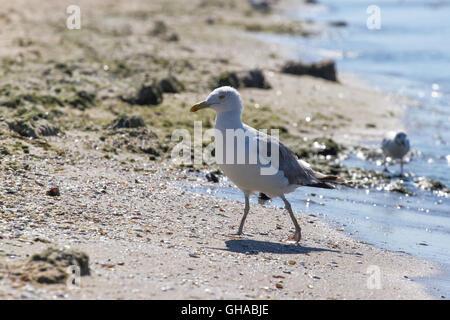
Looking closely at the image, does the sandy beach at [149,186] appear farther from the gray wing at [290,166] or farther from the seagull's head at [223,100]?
the seagull's head at [223,100]

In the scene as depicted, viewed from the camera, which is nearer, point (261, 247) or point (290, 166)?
point (261, 247)

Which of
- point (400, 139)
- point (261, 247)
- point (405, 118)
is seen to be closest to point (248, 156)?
point (261, 247)

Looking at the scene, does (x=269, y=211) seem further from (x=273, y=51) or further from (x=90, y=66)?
(x=273, y=51)

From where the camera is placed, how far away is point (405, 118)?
15.2 metres

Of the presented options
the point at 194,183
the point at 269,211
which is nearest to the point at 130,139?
the point at 194,183

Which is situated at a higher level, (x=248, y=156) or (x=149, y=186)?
(x=248, y=156)

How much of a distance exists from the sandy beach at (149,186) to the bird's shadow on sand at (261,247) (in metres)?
0.02

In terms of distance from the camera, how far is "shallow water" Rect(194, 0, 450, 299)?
8141 mm

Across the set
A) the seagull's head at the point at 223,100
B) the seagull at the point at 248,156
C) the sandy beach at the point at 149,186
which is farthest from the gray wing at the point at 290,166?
the sandy beach at the point at 149,186

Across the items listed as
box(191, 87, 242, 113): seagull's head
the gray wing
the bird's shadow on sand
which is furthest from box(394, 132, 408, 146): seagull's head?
box(191, 87, 242, 113): seagull's head

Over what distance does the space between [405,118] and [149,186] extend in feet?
27.6

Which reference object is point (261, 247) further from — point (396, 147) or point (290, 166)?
point (396, 147)

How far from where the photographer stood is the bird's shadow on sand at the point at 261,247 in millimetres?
6586

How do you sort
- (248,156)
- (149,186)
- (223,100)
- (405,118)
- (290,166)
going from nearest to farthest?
(248,156) < (223,100) < (290,166) < (149,186) < (405,118)
